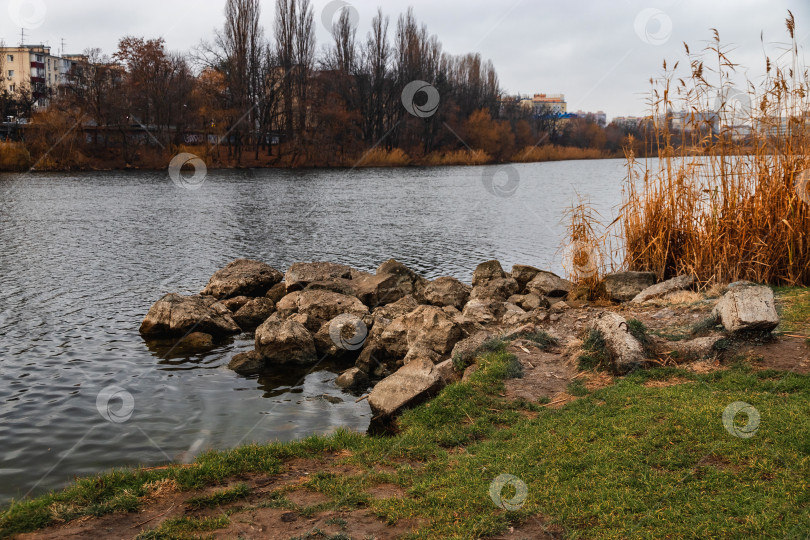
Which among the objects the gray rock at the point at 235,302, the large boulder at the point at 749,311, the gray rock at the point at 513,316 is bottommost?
the gray rock at the point at 235,302

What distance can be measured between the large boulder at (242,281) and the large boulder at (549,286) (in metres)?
6.40

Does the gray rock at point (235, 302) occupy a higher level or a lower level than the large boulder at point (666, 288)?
lower

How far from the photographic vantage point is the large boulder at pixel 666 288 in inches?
430

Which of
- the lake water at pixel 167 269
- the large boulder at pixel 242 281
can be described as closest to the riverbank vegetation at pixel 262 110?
the lake water at pixel 167 269

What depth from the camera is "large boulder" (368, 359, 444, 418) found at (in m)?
7.90

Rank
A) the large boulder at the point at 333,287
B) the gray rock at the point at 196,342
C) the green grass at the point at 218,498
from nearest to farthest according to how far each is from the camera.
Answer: the green grass at the point at 218,498 < the gray rock at the point at 196,342 < the large boulder at the point at 333,287

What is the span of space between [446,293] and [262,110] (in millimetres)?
62486

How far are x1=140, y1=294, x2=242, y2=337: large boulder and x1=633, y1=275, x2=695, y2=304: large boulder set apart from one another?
8098mm

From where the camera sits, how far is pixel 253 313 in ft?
48.0

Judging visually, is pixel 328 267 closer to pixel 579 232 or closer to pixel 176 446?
pixel 579 232

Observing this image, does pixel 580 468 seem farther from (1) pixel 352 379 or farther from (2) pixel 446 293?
(2) pixel 446 293

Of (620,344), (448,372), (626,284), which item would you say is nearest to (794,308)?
(620,344)

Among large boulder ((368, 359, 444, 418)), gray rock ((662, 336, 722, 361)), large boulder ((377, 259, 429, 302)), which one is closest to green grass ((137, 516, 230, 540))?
large boulder ((368, 359, 444, 418))

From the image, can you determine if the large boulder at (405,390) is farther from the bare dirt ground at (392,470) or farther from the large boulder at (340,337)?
the large boulder at (340,337)
